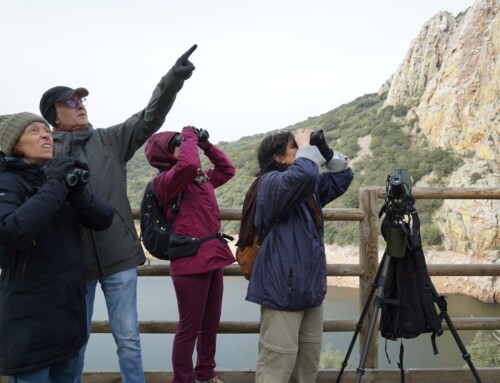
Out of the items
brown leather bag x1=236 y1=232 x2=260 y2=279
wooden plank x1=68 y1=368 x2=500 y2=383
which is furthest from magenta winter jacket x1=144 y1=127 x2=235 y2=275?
wooden plank x1=68 y1=368 x2=500 y2=383

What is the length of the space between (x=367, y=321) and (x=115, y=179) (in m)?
1.80

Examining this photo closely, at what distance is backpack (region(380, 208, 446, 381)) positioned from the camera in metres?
2.46

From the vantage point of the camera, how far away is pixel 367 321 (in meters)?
3.02

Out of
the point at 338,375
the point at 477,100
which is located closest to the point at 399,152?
the point at 477,100

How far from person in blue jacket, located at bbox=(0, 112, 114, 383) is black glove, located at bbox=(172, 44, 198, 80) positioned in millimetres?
645

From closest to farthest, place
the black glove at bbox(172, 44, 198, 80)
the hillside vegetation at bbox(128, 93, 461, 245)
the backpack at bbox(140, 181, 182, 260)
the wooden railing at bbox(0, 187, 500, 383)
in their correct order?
the black glove at bbox(172, 44, 198, 80), the backpack at bbox(140, 181, 182, 260), the wooden railing at bbox(0, 187, 500, 383), the hillside vegetation at bbox(128, 93, 461, 245)

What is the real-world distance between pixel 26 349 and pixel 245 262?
3.68ft

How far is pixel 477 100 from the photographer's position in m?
33.6

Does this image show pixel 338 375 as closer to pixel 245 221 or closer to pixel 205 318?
pixel 205 318

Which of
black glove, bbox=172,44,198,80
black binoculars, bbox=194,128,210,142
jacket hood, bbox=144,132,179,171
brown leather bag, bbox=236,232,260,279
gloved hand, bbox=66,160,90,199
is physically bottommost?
brown leather bag, bbox=236,232,260,279

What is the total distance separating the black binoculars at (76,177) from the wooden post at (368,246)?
179 cm

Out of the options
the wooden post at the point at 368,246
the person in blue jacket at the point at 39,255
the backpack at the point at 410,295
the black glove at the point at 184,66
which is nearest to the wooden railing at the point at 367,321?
the wooden post at the point at 368,246

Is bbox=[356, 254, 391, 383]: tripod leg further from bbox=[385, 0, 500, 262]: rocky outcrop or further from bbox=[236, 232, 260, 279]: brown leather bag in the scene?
bbox=[385, 0, 500, 262]: rocky outcrop

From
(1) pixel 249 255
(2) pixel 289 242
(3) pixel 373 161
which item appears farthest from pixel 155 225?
(3) pixel 373 161
